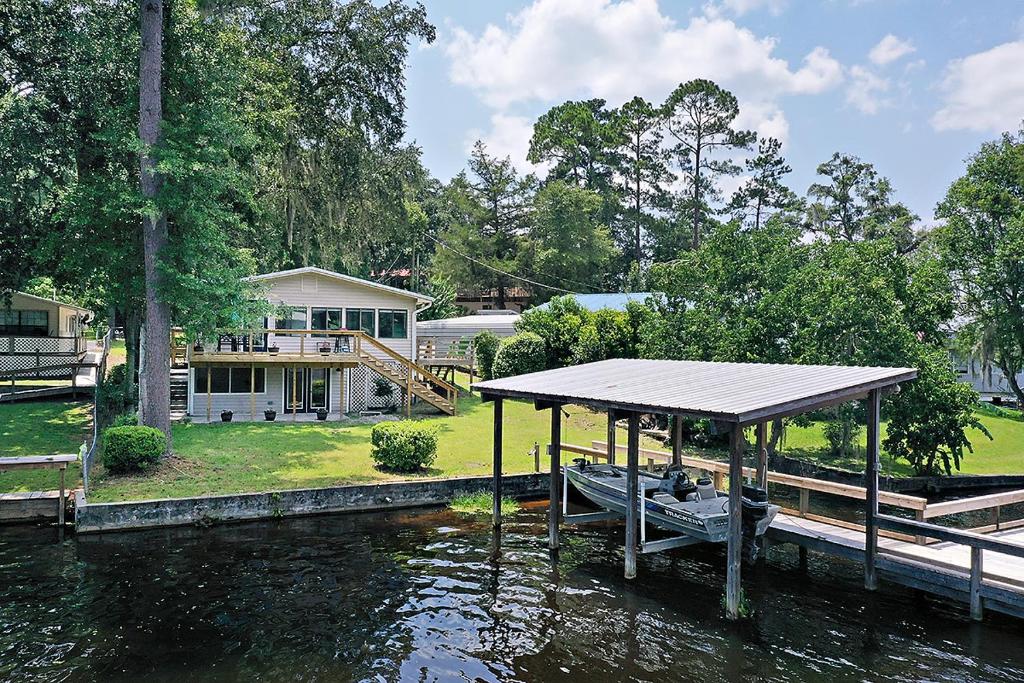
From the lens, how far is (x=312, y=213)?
Result: 28719mm

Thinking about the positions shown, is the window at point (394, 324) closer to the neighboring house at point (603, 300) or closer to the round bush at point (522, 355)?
the round bush at point (522, 355)

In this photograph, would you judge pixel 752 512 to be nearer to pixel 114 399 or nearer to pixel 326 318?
pixel 326 318

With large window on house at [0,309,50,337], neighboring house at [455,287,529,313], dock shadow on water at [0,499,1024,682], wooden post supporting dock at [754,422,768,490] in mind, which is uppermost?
neighboring house at [455,287,529,313]

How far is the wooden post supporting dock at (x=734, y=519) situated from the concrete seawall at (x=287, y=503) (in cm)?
776

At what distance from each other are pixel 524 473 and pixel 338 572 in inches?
265

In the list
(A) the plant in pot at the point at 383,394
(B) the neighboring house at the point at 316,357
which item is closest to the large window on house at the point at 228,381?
(B) the neighboring house at the point at 316,357

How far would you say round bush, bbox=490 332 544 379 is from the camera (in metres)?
28.5

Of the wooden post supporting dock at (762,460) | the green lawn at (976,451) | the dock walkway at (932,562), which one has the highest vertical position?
the wooden post supporting dock at (762,460)

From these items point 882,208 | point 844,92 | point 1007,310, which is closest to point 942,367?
point 1007,310

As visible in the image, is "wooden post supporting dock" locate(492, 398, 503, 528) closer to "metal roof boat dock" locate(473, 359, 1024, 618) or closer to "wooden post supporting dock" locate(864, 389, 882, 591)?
"metal roof boat dock" locate(473, 359, 1024, 618)

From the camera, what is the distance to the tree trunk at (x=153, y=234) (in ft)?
57.8

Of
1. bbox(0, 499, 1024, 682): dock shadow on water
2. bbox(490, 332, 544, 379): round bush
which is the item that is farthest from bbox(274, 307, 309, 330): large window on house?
bbox(0, 499, 1024, 682): dock shadow on water

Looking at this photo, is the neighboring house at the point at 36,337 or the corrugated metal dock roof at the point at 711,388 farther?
the neighboring house at the point at 36,337

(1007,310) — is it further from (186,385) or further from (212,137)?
(186,385)
